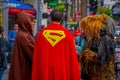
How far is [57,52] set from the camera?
593 centimetres

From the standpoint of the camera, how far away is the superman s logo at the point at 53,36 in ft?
19.5

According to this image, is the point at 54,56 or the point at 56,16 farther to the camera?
the point at 56,16

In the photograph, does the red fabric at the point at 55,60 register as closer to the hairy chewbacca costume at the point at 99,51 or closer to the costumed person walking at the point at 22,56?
the costumed person walking at the point at 22,56

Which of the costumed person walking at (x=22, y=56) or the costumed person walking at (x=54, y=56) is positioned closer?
the costumed person walking at (x=54, y=56)

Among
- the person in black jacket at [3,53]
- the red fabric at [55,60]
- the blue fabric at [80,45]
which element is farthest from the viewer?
the person in black jacket at [3,53]

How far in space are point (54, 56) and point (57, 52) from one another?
2.5 inches

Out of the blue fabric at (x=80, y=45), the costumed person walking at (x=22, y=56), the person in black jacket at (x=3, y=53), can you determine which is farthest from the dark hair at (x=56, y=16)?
the person in black jacket at (x=3, y=53)

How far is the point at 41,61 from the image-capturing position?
5.93 metres

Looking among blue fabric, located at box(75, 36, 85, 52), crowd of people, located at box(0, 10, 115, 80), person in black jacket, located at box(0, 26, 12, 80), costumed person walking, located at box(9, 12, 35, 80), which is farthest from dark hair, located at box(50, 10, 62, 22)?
person in black jacket, located at box(0, 26, 12, 80)

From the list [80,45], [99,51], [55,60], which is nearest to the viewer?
[55,60]

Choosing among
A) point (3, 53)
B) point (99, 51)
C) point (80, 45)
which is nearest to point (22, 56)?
point (99, 51)

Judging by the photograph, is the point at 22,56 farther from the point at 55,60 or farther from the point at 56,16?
the point at 56,16

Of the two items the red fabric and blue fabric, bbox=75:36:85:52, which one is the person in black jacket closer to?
blue fabric, bbox=75:36:85:52

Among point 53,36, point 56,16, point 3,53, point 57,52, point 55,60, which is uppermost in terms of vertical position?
point 56,16
